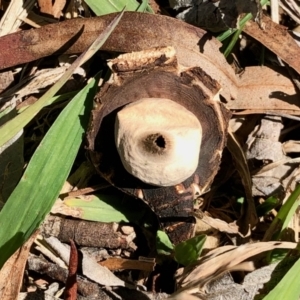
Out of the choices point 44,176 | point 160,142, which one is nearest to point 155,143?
point 160,142

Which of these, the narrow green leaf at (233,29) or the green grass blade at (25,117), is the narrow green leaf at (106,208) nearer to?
the green grass blade at (25,117)

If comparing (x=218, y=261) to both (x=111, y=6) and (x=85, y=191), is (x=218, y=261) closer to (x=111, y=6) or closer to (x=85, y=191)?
(x=85, y=191)

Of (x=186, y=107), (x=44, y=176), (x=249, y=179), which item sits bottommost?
(x=249, y=179)

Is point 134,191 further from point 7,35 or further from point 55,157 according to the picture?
point 7,35

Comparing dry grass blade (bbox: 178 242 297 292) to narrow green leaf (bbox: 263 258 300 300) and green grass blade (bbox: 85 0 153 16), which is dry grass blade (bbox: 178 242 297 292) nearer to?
narrow green leaf (bbox: 263 258 300 300)

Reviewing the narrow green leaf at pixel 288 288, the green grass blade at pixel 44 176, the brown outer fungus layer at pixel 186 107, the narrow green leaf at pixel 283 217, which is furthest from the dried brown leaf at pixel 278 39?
the narrow green leaf at pixel 288 288

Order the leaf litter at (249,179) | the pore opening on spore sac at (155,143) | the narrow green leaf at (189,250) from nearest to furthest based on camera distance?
1. the pore opening on spore sac at (155,143)
2. the narrow green leaf at (189,250)
3. the leaf litter at (249,179)

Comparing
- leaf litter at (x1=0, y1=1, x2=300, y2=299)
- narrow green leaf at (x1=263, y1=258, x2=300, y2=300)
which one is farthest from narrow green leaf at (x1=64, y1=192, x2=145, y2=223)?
narrow green leaf at (x1=263, y1=258, x2=300, y2=300)
